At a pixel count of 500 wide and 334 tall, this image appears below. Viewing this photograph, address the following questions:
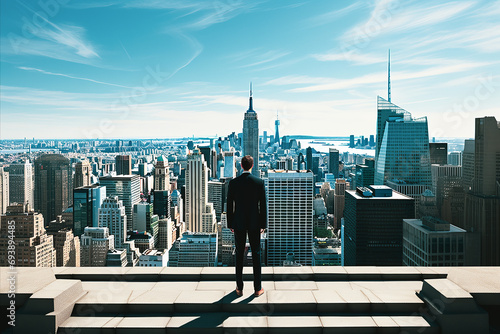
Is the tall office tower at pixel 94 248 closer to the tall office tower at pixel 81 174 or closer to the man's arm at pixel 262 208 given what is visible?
the tall office tower at pixel 81 174

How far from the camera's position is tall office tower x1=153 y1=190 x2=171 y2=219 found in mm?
58375

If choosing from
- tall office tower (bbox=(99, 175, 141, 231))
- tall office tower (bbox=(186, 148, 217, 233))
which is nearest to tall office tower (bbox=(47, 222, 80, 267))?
tall office tower (bbox=(99, 175, 141, 231))

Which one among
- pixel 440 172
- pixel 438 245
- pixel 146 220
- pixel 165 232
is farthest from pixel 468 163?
pixel 146 220

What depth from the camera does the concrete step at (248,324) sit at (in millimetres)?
2537

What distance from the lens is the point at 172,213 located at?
199 ft

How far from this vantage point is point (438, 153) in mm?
65438

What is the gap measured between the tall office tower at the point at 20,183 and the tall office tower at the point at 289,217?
34091 millimetres

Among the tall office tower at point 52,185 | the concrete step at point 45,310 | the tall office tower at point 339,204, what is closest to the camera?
the concrete step at point 45,310

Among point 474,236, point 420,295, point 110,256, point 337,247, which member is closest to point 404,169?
point 337,247

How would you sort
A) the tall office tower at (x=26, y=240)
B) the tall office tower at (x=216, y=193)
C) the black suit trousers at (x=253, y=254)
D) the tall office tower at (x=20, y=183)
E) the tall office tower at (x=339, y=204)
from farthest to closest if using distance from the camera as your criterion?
the tall office tower at (x=216, y=193), the tall office tower at (x=339, y=204), the tall office tower at (x=20, y=183), the tall office tower at (x=26, y=240), the black suit trousers at (x=253, y=254)

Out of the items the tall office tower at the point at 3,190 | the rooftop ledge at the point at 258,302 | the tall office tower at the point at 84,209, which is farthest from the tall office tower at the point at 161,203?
the rooftop ledge at the point at 258,302

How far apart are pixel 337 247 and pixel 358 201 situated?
11.8 m

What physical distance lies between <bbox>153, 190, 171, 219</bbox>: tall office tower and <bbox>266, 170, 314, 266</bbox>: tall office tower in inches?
675

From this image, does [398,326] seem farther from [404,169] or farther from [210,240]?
[404,169]
